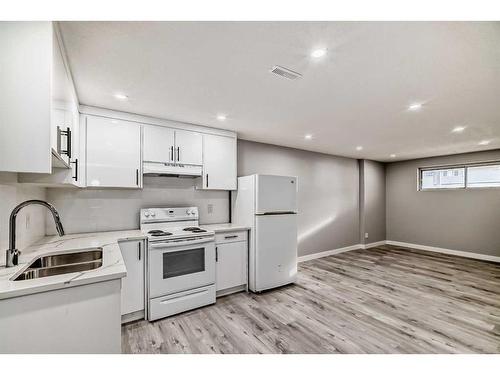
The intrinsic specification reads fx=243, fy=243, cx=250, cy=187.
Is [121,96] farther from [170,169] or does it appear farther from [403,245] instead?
[403,245]

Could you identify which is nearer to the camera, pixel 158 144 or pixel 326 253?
pixel 158 144

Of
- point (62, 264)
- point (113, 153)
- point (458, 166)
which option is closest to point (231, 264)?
point (62, 264)

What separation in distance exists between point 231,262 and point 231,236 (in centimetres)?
34

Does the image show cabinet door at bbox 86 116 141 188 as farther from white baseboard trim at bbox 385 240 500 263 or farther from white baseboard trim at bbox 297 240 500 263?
white baseboard trim at bbox 385 240 500 263

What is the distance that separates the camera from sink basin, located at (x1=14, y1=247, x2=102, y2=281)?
5.35ft

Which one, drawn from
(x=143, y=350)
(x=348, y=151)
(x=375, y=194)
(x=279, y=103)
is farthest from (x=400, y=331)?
(x=375, y=194)

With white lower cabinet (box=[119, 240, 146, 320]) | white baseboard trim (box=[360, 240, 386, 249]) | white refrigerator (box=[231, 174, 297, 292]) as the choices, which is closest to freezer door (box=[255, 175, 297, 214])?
white refrigerator (box=[231, 174, 297, 292])

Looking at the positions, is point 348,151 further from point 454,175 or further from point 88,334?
point 88,334

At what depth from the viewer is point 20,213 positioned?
6.48 ft

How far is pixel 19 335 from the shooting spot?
116cm

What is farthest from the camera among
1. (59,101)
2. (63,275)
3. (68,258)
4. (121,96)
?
(121,96)

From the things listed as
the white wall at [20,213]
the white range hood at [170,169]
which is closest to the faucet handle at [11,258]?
the white wall at [20,213]

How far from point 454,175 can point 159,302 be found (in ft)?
21.6

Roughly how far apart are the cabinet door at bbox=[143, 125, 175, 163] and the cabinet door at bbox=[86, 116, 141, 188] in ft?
0.29
